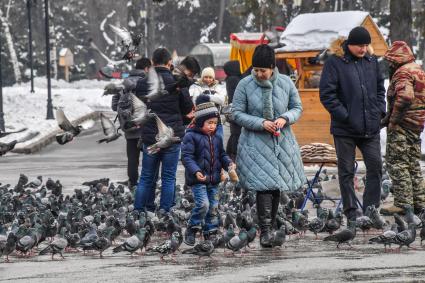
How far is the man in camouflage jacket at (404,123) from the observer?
12.6 metres

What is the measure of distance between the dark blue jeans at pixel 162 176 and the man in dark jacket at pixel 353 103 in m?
1.89

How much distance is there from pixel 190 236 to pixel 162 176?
1.93m

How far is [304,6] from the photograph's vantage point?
1481 inches

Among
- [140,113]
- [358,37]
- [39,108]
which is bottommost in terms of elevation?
[39,108]

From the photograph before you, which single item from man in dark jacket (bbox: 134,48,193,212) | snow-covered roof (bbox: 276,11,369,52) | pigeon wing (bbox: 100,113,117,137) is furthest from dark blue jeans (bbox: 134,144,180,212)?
snow-covered roof (bbox: 276,11,369,52)

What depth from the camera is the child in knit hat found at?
10.9m

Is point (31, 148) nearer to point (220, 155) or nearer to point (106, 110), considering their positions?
point (220, 155)

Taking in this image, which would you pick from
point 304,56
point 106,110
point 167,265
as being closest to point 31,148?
point 304,56

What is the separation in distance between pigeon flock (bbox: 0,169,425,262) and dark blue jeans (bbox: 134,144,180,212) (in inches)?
7.0

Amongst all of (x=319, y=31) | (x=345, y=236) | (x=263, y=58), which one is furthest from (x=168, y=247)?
(x=319, y=31)

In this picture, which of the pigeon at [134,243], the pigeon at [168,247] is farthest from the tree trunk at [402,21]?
the pigeon at [168,247]

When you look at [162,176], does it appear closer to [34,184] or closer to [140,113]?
[140,113]

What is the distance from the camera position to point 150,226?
11.5 m

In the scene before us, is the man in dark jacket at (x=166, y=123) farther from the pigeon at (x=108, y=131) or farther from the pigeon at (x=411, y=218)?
the pigeon at (x=411, y=218)
